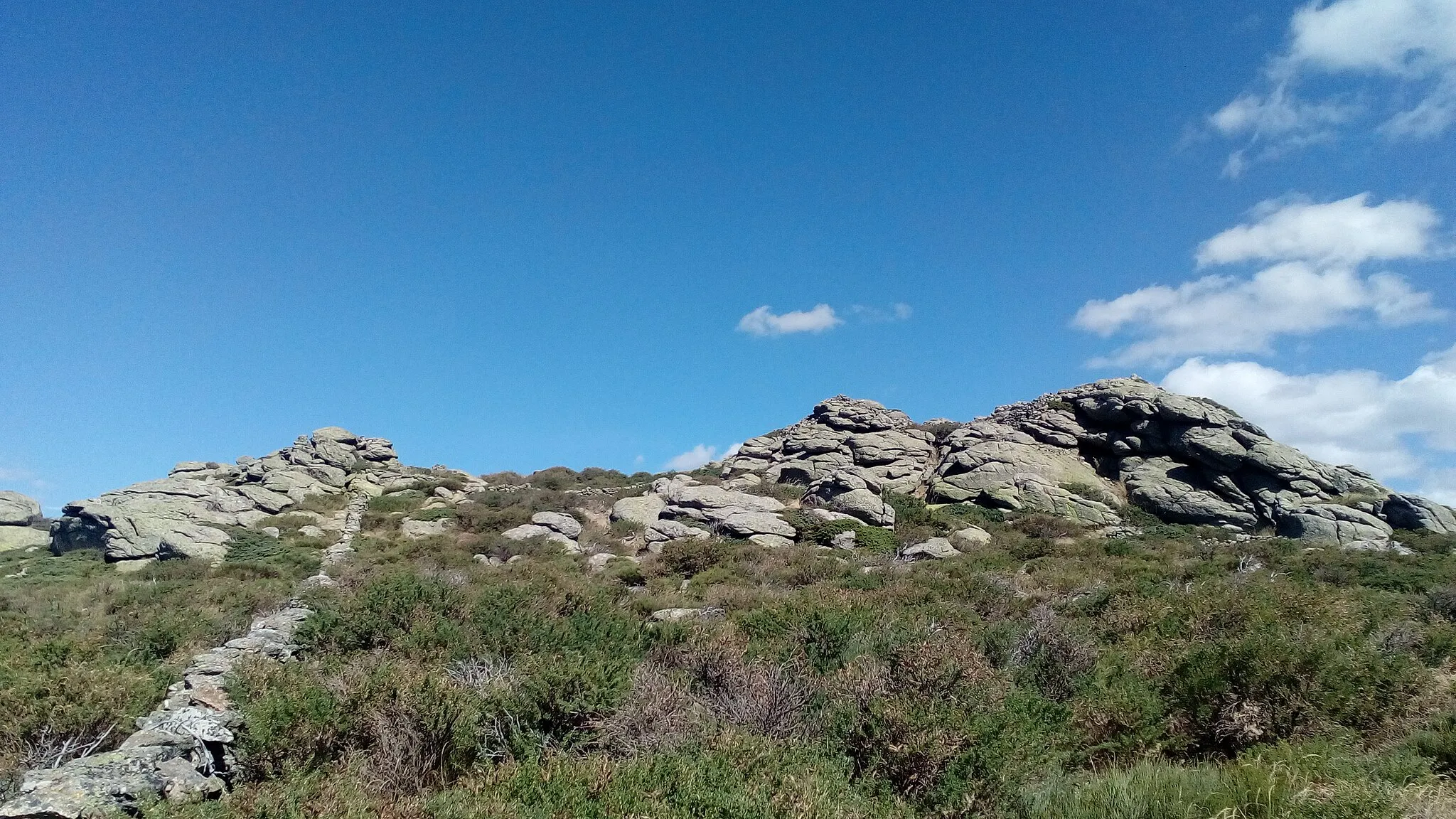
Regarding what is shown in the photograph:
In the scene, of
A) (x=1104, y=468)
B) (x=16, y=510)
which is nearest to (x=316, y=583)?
(x=16, y=510)

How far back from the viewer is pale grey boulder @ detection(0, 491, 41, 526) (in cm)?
3778

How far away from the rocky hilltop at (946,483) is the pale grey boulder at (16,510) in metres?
0.11

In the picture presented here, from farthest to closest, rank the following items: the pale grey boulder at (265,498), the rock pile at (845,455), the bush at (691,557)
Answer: the rock pile at (845,455)
the pale grey boulder at (265,498)
the bush at (691,557)

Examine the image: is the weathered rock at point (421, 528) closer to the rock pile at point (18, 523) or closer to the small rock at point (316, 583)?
the small rock at point (316, 583)

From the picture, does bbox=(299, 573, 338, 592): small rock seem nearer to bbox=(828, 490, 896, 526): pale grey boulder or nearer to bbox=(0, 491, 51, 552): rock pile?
bbox=(828, 490, 896, 526): pale grey boulder

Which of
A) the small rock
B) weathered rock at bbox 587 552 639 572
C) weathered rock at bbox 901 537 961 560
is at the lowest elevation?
the small rock

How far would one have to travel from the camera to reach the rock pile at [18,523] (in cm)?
3450

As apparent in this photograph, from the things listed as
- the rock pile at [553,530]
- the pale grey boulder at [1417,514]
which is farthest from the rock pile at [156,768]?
the pale grey boulder at [1417,514]

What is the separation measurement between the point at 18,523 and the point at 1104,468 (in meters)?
57.8

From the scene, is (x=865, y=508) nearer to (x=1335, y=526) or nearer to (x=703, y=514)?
(x=703, y=514)

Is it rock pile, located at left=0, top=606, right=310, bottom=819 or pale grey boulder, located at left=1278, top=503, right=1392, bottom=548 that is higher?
pale grey boulder, located at left=1278, top=503, right=1392, bottom=548

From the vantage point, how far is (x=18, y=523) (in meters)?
37.9

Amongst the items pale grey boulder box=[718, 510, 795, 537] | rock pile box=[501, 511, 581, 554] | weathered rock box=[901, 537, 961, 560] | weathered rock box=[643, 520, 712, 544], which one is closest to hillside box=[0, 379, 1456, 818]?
weathered rock box=[901, 537, 961, 560]

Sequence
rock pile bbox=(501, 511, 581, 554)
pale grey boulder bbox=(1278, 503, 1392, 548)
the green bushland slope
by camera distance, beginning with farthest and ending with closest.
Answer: pale grey boulder bbox=(1278, 503, 1392, 548), rock pile bbox=(501, 511, 581, 554), the green bushland slope
